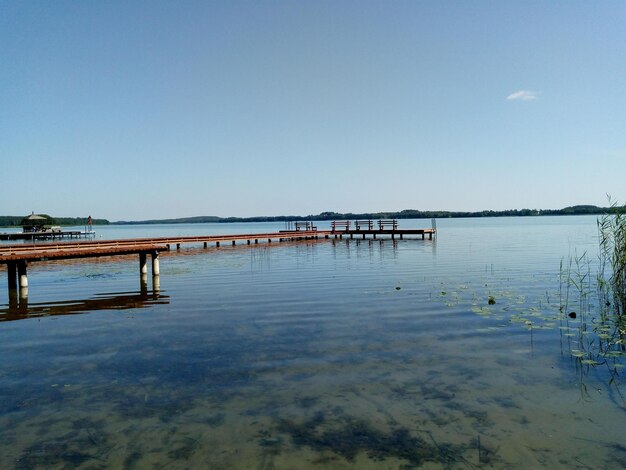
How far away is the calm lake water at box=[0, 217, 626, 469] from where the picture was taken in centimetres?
Answer: 516

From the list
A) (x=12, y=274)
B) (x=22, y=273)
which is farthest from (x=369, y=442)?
A: (x=12, y=274)

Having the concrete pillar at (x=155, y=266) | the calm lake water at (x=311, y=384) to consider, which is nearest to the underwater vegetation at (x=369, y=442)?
the calm lake water at (x=311, y=384)

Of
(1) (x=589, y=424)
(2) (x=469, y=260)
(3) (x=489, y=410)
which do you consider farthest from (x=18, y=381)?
(2) (x=469, y=260)

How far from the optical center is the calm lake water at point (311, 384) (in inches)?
203

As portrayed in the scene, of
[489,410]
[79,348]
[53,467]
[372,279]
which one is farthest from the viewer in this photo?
[372,279]

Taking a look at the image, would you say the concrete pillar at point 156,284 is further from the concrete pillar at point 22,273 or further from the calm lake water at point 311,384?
the concrete pillar at point 22,273

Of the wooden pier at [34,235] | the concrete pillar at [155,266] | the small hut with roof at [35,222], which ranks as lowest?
the concrete pillar at [155,266]

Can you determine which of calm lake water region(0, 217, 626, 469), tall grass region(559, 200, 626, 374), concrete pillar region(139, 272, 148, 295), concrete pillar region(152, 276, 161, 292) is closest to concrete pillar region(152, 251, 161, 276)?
concrete pillar region(152, 276, 161, 292)

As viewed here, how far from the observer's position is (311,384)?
23.7 feet

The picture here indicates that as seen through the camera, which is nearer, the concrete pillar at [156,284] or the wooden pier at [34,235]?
the concrete pillar at [156,284]

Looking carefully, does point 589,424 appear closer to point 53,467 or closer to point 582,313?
point 53,467

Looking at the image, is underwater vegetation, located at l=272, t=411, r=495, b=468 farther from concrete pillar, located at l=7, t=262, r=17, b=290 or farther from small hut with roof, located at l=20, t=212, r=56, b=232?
small hut with roof, located at l=20, t=212, r=56, b=232

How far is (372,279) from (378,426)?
14163 mm

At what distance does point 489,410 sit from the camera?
6.16m
